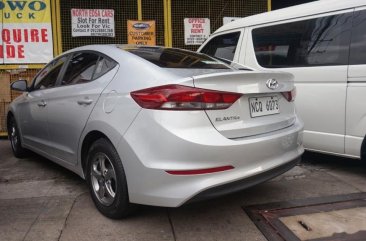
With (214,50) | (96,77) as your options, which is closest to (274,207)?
(96,77)

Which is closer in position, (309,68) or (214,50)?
(309,68)

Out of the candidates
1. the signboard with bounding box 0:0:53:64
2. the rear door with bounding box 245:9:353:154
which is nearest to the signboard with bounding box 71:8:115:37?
the signboard with bounding box 0:0:53:64

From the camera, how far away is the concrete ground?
133 inches

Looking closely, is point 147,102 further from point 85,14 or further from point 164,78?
point 85,14

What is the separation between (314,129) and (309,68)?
722 millimetres

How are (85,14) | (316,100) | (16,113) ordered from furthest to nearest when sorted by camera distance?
(85,14) → (16,113) → (316,100)

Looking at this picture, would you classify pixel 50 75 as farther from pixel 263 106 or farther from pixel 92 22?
pixel 92 22

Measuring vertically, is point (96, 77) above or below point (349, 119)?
above

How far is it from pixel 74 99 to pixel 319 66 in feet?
9.01

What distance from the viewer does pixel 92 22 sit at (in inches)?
320

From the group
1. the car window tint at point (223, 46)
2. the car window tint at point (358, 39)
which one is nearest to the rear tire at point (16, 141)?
the car window tint at point (223, 46)

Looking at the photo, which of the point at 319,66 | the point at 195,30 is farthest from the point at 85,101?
the point at 195,30

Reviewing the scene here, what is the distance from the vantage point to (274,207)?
12.6 feet

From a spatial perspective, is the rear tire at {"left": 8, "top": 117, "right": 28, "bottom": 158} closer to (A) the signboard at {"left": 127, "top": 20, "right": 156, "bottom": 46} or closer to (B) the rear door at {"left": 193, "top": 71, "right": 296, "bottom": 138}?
(A) the signboard at {"left": 127, "top": 20, "right": 156, "bottom": 46}
